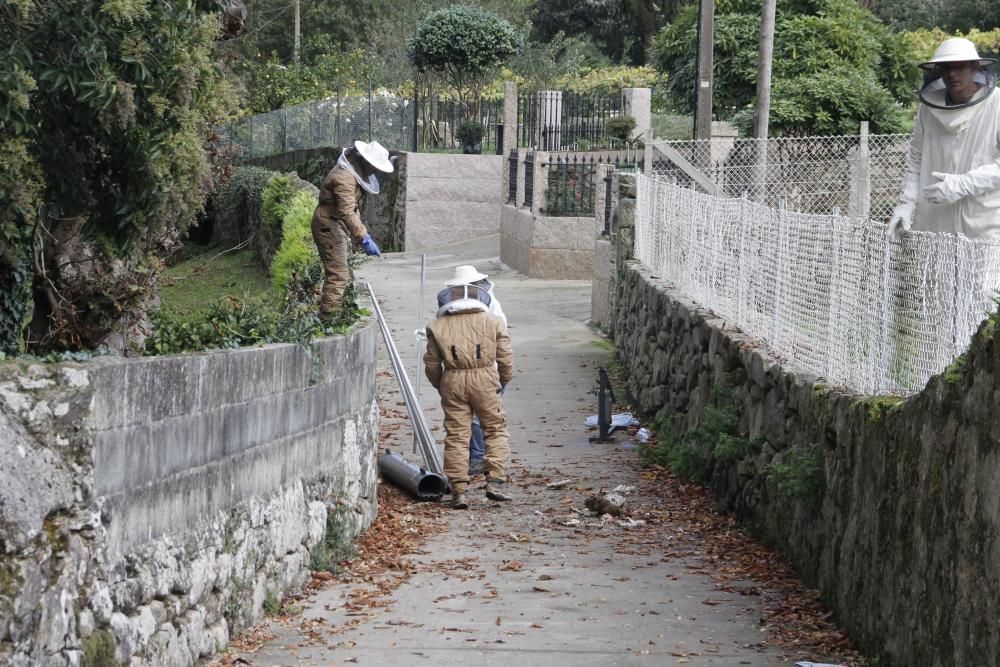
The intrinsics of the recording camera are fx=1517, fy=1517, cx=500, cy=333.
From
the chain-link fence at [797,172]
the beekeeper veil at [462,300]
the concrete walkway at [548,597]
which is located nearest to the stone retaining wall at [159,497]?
the concrete walkway at [548,597]

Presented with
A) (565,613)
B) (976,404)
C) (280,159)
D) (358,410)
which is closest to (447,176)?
(280,159)

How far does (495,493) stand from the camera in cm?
1048

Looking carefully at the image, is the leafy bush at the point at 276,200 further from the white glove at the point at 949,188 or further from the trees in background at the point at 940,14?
the trees in background at the point at 940,14

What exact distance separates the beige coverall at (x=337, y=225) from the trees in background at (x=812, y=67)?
12488mm

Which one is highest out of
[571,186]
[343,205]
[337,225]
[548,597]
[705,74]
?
[705,74]

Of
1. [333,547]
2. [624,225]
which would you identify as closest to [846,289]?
[333,547]

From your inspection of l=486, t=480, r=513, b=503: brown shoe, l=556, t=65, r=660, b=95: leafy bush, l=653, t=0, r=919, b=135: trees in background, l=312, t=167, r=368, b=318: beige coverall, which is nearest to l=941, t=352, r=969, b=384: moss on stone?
l=486, t=480, r=513, b=503: brown shoe

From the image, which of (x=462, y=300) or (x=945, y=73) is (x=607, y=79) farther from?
(x=945, y=73)

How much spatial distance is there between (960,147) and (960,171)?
126 millimetres

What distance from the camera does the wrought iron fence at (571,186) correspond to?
78.2ft

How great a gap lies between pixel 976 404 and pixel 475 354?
5.35m

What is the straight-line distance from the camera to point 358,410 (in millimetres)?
9141

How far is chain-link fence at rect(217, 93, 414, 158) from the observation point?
33.3m

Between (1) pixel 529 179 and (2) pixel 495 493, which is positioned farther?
(1) pixel 529 179
